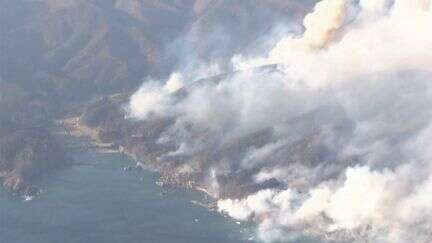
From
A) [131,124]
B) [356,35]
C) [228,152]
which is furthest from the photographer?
[356,35]

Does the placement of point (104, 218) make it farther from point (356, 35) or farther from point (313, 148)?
point (356, 35)

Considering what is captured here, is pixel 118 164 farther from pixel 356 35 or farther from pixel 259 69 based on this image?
pixel 356 35

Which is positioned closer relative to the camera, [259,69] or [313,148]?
[313,148]

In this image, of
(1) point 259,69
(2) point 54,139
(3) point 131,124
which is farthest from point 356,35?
(2) point 54,139

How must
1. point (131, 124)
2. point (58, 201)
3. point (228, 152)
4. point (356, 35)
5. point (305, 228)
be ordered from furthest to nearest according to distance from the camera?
point (356, 35) → point (131, 124) → point (228, 152) → point (58, 201) → point (305, 228)

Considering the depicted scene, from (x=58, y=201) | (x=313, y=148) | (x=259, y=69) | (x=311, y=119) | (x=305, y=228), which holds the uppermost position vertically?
(x=259, y=69)

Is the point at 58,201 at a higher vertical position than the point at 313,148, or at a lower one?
lower
